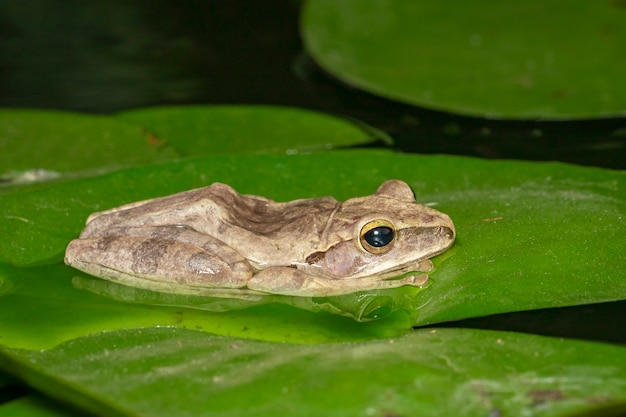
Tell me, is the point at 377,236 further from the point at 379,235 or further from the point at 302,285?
the point at 302,285

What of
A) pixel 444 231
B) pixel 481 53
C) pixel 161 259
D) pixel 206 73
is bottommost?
pixel 161 259

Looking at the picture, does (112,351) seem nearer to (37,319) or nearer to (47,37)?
(37,319)

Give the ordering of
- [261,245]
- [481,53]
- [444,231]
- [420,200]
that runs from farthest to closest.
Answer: [481,53], [420,200], [261,245], [444,231]

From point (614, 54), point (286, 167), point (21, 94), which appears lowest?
point (21, 94)

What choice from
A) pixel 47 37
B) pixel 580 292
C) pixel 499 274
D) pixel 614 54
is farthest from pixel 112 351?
pixel 47 37

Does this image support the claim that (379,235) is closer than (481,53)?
Yes

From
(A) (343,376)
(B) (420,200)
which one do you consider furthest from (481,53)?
(A) (343,376)

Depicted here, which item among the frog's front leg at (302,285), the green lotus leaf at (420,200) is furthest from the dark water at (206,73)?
the frog's front leg at (302,285)
